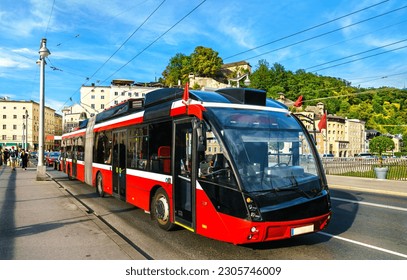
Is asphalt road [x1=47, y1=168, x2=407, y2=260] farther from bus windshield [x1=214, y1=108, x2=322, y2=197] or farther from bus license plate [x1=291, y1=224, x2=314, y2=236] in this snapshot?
bus windshield [x1=214, y1=108, x2=322, y2=197]

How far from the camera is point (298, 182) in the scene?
589 centimetres

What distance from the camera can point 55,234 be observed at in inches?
280

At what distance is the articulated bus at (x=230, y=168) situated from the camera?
17.8 ft

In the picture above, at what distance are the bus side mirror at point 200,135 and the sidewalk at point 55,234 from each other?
198cm

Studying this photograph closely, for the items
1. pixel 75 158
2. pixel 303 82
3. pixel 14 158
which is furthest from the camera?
pixel 303 82

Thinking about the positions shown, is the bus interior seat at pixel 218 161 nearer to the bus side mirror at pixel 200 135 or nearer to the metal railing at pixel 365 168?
the bus side mirror at pixel 200 135

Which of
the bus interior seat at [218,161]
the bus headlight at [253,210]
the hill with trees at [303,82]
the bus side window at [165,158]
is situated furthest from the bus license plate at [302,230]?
the hill with trees at [303,82]

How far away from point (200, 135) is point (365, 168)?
21958mm

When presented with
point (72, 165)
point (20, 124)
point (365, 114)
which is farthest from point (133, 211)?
point (365, 114)

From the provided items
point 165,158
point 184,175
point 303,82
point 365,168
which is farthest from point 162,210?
point 303,82

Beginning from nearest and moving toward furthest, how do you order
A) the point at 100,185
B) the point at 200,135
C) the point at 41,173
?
the point at 200,135 < the point at 100,185 < the point at 41,173

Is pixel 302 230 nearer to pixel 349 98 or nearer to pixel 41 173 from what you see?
pixel 41 173
